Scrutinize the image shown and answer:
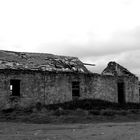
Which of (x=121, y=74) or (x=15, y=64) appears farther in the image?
(x=121, y=74)

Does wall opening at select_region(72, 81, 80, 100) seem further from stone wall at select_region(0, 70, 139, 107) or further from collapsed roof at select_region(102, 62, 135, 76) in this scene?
collapsed roof at select_region(102, 62, 135, 76)

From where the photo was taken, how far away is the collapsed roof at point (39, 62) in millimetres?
24859

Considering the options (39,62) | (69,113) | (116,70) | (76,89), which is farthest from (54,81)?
(116,70)

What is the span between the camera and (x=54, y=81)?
25.3m

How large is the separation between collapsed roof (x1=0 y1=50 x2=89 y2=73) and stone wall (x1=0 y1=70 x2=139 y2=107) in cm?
72

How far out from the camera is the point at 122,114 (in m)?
22.5

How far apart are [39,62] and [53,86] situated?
2.72 metres

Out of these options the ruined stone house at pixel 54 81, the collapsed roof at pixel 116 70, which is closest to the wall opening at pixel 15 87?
the ruined stone house at pixel 54 81

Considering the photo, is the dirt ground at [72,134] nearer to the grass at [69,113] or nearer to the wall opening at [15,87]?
the grass at [69,113]

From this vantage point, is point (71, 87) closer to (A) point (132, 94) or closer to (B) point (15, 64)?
(B) point (15, 64)

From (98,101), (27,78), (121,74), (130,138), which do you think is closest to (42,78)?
(27,78)

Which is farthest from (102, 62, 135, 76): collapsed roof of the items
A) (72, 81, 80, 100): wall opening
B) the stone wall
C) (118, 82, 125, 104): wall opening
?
(72, 81, 80, 100): wall opening

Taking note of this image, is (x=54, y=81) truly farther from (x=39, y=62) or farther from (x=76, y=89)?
(x=39, y=62)

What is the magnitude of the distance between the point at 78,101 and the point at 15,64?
5.55m
